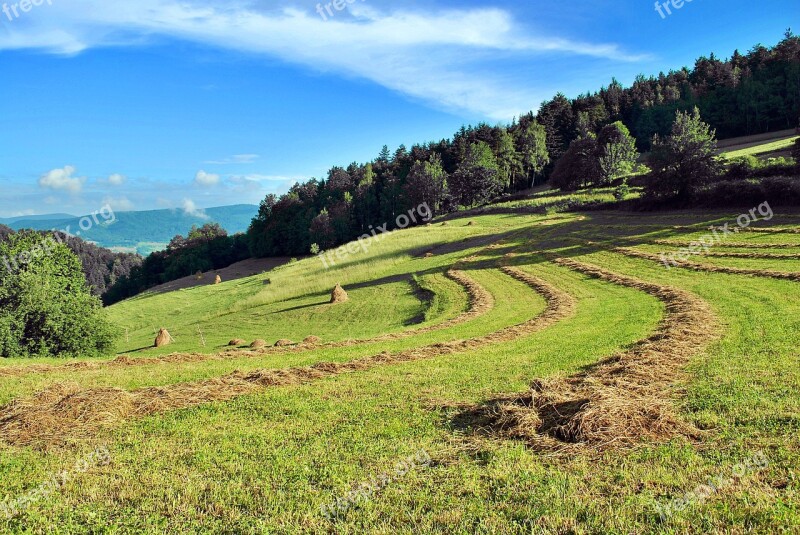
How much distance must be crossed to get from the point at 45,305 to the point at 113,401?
24941mm

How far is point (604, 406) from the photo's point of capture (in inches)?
346

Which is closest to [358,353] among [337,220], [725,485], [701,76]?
[725,485]

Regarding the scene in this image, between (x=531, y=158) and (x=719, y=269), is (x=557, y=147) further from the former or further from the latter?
(x=719, y=269)

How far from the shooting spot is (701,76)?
498 feet

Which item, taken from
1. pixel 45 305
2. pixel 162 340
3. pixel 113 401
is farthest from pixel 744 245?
pixel 45 305

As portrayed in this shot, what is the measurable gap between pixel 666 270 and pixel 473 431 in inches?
1092

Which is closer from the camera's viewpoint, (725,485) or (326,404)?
(725,485)

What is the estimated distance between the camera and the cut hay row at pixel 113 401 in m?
9.91

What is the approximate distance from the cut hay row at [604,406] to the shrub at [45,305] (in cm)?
3134

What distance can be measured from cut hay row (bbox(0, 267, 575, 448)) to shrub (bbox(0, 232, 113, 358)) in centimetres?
2179

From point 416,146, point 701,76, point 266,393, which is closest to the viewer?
point 266,393

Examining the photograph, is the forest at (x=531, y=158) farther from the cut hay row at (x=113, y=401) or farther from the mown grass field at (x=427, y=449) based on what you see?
the cut hay row at (x=113, y=401)

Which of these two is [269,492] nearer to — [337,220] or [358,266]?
[358,266]

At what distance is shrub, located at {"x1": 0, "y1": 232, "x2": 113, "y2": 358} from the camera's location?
28.8 meters
